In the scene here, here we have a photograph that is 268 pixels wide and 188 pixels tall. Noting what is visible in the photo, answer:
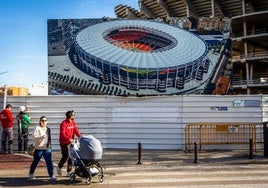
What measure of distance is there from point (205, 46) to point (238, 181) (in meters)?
17.2

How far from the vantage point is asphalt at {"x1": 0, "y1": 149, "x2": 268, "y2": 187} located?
408 inches

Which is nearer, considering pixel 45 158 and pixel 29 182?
pixel 29 182

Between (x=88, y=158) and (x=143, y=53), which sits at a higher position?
(x=143, y=53)

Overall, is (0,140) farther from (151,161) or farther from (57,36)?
(57,36)

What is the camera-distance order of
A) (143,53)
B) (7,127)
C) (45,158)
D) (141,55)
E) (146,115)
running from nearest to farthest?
(45,158), (7,127), (146,115), (141,55), (143,53)

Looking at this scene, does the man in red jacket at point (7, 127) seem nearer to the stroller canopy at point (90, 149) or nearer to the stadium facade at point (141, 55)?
the stroller canopy at point (90, 149)

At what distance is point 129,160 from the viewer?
14.1 m

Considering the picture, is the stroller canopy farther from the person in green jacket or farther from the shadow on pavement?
the person in green jacket

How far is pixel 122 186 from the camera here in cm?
942

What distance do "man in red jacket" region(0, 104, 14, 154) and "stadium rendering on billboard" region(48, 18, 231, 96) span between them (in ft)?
32.9

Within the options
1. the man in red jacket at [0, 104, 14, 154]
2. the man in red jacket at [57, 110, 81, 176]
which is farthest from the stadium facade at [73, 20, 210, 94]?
the man in red jacket at [57, 110, 81, 176]

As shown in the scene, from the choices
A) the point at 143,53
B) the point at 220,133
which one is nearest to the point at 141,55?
the point at 143,53

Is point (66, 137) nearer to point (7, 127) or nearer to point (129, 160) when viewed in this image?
point (129, 160)

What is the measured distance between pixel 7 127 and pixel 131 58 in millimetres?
12105
